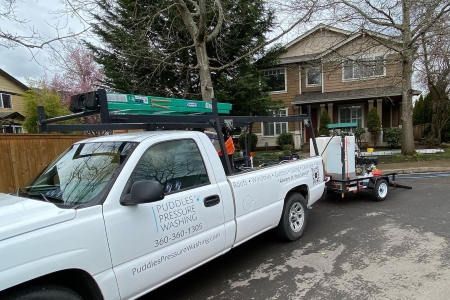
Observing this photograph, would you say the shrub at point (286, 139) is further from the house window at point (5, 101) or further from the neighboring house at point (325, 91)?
the house window at point (5, 101)

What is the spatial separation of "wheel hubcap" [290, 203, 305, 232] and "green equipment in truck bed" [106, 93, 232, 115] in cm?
208

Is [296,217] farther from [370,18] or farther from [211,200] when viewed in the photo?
[370,18]

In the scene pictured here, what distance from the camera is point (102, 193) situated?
2.38 m

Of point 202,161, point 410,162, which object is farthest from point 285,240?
point 410,162

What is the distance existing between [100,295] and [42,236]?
649mm

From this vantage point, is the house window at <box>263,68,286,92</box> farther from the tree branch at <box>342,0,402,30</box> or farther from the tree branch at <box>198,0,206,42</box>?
the tree branch at <box>198,0,206,42</box>

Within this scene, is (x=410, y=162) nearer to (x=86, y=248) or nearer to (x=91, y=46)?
(x=86, y=248)

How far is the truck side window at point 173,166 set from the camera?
2.76 m

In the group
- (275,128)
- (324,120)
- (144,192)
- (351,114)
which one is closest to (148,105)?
(144,192)

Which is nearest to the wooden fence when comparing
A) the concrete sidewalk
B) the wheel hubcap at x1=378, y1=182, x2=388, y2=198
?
the wheel hubcap at x1=378, y1=182, x2=388, y2=198

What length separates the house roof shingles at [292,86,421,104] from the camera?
16.9 metres

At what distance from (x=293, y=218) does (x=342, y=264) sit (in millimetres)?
1066

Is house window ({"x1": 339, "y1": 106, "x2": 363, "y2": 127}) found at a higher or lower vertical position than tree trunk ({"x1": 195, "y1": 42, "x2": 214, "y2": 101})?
lower

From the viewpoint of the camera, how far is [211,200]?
310 cm
